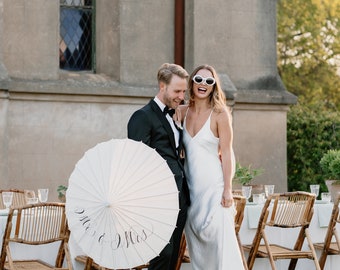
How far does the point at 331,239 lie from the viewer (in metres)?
10.1

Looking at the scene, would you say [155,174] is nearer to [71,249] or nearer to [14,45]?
[71,249]

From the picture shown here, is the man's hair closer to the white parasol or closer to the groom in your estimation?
the groom

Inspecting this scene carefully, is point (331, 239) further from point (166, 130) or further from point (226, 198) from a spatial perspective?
point (166, 130)

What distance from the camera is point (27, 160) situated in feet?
46.1

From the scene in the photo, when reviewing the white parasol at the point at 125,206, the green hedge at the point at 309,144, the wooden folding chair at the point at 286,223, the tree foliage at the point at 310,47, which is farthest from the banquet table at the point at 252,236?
the tree foliage at the point at 310,47

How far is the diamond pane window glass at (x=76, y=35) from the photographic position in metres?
15.1

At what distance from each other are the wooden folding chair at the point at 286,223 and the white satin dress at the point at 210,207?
5.77ft

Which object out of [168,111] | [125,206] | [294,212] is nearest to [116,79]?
[294,212]

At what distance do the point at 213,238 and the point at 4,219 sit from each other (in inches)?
80.4

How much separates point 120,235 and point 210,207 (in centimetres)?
83

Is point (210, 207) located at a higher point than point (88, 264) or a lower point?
higher

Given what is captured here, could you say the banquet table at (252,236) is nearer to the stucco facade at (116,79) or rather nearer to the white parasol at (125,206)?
the white parasol at (125,206)

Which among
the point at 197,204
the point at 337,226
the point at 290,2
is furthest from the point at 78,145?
the point at 290,2

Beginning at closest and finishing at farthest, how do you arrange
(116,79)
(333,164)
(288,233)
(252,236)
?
(252,236) → (288,233) → (333,164) → (116,79)
